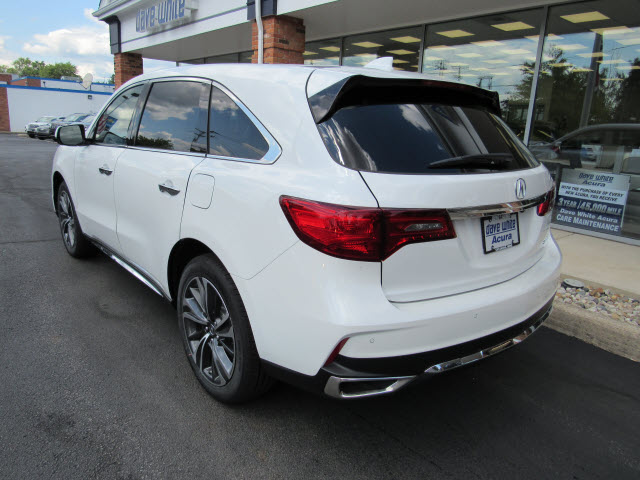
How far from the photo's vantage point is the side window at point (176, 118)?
104 inches

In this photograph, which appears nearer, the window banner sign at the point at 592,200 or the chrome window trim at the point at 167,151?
the chrome window trim at the point at 167,151

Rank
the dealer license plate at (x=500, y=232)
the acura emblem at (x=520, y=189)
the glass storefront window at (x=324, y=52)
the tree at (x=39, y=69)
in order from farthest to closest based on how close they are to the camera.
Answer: the tree at (x=39, y=69) < the glass storefront window at (x=324, y=52) < the acura emblem at (x=520, y=189) < the dealer license plate at (x=500, y=232)

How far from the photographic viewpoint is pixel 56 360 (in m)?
2.83

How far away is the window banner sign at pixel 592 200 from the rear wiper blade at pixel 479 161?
4.86 m

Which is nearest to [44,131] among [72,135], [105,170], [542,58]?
[72,135]

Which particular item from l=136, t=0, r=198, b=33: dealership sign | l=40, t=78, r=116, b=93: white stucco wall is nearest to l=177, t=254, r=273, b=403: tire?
l=136, t=0, r=198, b=33: dealership sign

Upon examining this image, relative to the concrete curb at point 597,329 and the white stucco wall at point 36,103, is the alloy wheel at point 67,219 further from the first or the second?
the white stucco wall at point 36,103

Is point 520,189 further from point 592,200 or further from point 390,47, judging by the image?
point 390,47

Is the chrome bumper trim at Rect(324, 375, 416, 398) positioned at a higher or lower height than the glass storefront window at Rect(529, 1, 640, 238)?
lower

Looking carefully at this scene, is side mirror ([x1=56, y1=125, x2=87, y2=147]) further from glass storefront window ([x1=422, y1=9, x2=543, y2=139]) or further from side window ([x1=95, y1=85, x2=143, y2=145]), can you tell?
glass storefront window ([x1=422, y1=9, x2=543, y2=139])

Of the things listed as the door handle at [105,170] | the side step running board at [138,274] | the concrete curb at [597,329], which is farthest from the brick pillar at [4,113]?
the concrete curb at [597,329]

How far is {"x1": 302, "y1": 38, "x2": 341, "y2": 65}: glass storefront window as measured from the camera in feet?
32.5

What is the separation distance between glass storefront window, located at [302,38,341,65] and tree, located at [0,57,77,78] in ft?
Answer: 433

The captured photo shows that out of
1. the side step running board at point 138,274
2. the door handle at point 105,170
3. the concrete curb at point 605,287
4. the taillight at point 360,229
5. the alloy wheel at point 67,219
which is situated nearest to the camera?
the taillight at point 360,229
